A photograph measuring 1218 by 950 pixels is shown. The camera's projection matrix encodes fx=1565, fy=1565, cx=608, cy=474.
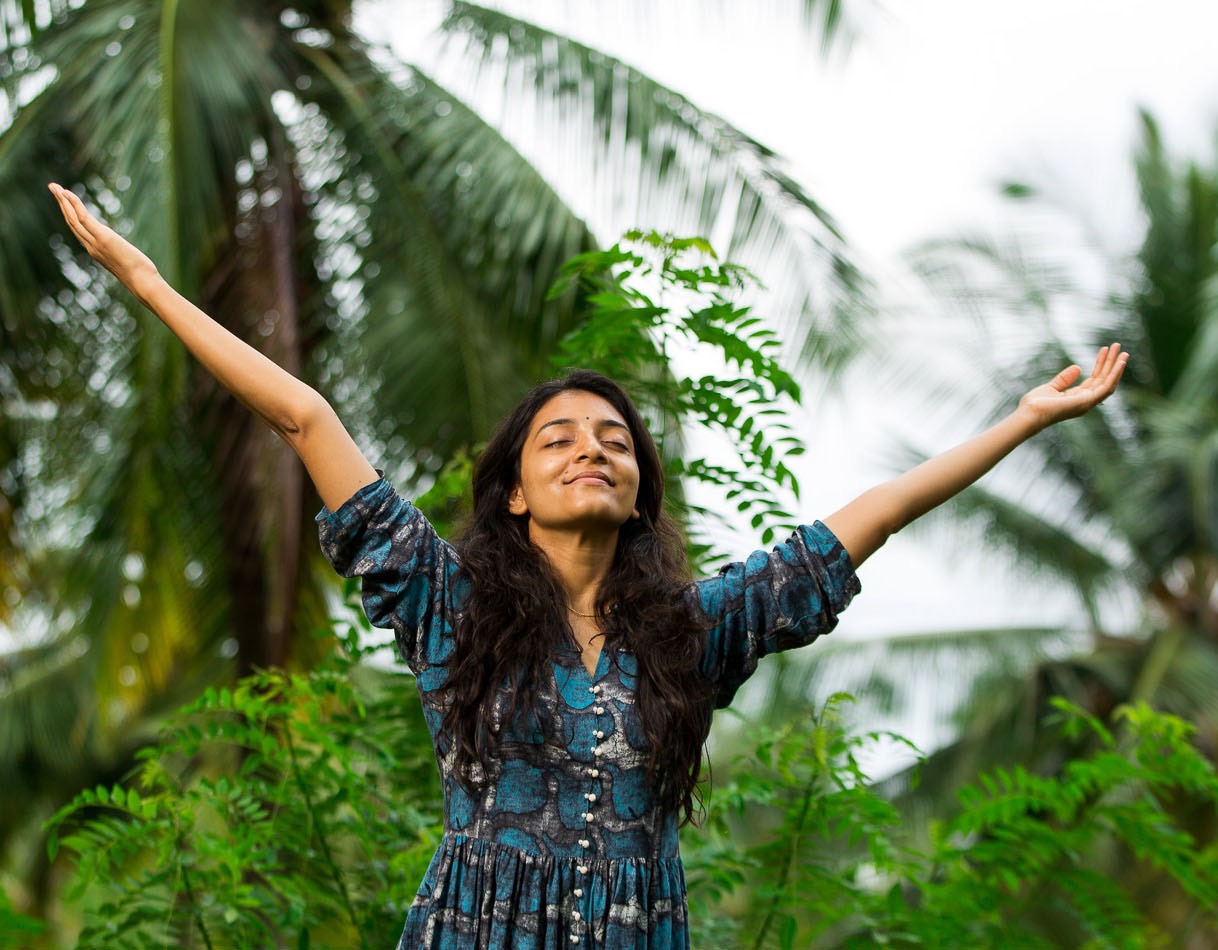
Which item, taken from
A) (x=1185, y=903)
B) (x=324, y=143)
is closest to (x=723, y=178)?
(x=324, y=143)

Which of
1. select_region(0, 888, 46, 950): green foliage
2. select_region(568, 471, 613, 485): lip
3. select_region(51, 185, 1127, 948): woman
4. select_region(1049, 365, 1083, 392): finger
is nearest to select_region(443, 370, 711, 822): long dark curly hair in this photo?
select_region(51, 185, 1127, 948): woman

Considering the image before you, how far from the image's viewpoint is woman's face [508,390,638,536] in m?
2.52

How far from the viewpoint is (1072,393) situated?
103 inches

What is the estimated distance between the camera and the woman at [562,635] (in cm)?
234

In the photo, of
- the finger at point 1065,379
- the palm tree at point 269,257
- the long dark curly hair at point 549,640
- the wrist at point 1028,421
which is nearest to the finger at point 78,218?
the long dark curly hair at point 549,640

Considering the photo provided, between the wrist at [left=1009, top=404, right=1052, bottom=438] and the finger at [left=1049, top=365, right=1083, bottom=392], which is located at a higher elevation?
the finger at [left=1049, top=365, right=1083, bottom=392]

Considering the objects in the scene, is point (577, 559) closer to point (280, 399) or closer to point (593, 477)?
point (593, 477)

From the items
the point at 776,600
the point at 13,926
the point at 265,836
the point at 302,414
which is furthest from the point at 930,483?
the point at 13,926

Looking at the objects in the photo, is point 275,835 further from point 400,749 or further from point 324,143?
point 324,143

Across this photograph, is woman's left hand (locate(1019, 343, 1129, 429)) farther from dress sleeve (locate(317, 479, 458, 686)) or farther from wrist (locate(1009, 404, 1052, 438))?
dress sleeve (locate(317, 479, 458, 686))

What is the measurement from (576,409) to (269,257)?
4801mm

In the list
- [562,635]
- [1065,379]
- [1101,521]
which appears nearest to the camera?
[562,635]

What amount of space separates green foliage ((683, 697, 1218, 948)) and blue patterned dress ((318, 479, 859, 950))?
28.2 inches

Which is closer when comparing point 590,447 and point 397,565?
point 397,565
